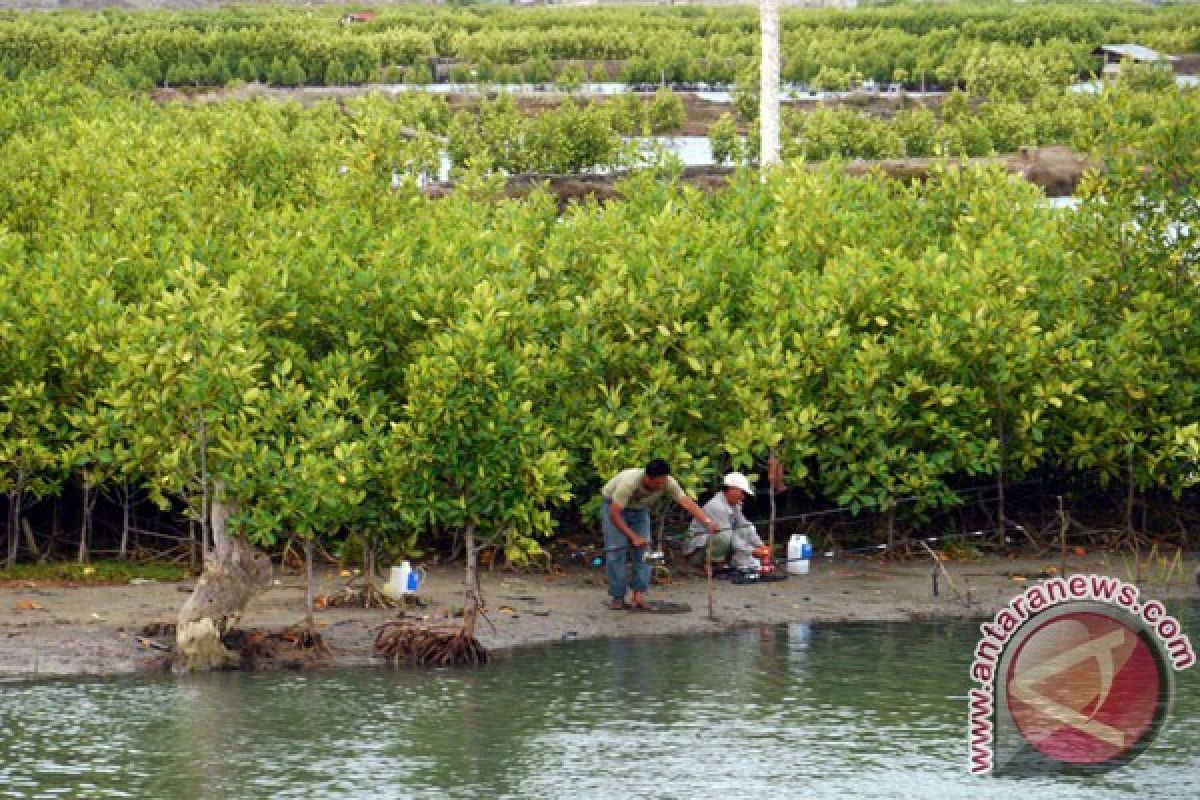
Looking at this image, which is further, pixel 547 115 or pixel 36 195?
pixel 547 115

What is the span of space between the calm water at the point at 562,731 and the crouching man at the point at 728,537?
78.1 inches

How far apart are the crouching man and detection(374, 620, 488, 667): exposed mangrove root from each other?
3.29 m

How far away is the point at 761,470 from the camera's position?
74.0 ft

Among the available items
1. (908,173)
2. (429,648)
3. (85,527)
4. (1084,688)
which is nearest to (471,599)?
(429,648)

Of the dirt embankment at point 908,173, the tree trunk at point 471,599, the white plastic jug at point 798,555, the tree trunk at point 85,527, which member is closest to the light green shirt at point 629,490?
the tree trunk at point 471,599

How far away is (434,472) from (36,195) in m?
8.59

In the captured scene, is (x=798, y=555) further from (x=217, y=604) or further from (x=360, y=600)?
(x=217, y=604)

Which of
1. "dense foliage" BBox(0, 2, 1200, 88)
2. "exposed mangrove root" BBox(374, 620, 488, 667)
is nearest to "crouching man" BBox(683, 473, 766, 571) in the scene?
"exposed mangrove root" BBox(374, 620, 488, 667)

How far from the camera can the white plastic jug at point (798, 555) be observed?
21.5 metres

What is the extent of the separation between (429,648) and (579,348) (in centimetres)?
408

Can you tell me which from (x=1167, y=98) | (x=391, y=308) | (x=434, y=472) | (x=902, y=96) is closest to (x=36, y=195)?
(x=391, y=308)

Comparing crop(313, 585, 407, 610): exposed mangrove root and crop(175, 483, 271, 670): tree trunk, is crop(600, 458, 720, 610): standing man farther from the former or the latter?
crop(175, 483, 271, 670): tree trunk

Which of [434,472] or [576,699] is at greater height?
[434,472]

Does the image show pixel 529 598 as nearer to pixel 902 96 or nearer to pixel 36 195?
pixel 36 195
